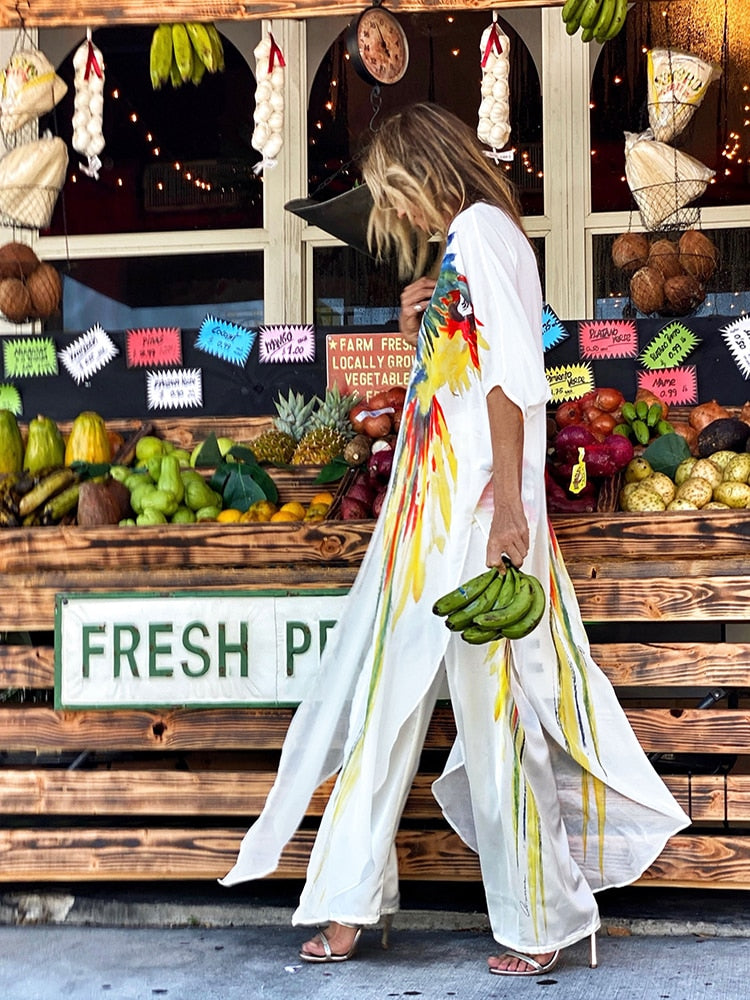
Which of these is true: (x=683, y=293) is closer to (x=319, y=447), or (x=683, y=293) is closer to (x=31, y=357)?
(x=319, y=447)

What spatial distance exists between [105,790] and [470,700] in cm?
132

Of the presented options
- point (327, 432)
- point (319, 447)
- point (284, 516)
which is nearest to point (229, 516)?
point (284, 516)

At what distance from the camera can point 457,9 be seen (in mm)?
4215

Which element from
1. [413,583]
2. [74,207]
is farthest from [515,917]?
[74,207]

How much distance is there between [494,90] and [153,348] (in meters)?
1.89

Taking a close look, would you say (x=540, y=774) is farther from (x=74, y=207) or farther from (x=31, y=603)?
(x=74, y=207)

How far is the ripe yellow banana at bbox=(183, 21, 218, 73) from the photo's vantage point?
5465 millimetres

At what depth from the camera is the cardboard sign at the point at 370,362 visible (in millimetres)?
5523

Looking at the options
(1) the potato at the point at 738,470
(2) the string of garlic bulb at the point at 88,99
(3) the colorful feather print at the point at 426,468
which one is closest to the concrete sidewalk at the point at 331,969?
(3) the colorful feather print at the point at 426,468

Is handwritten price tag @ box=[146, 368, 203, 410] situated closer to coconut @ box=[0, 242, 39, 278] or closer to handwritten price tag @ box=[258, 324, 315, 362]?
handwritten price tag @ box=[258, 324, 315, 362]

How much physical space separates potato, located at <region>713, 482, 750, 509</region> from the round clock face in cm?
200

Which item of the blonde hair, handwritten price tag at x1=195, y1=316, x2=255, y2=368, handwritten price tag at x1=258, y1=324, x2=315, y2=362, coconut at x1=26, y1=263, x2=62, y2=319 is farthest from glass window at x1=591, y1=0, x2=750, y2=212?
the blonde hair

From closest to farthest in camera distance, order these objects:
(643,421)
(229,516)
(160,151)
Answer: (229,516) → (643,421) → (160,151)

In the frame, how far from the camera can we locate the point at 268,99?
5578 millimetres
